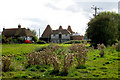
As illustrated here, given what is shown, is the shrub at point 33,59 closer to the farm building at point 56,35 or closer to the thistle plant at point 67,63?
the thistle plant at point 67,63

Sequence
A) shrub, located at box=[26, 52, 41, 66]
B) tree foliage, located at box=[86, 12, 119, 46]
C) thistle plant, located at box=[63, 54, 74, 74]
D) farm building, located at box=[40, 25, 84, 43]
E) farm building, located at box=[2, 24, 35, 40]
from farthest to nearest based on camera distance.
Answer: farm building, located at box=[2, 24, 35, 40] < farm building, located at box=[40, 25, 84, 43] < tree foliage, located at box=[86, 12, 119, 46] < shrub, located at box=[26, 52, 41, 66] < thistle plant, located at box=[63, 54, 74, 74]

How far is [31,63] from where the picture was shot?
881cm

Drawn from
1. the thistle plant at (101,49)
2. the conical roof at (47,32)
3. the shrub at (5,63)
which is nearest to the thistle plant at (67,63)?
the shrub at (5,63)

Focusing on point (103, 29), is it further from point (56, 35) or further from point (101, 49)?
point (56, 35)

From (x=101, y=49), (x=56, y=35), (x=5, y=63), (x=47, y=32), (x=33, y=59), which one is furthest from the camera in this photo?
(x=47, y=32)

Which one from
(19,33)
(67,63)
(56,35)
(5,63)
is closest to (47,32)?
(56,35)

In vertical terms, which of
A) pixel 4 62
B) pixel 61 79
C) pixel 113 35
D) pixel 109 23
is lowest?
pixel 61 79

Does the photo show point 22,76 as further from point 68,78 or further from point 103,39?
point 103,39

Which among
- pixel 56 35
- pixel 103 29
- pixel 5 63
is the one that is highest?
pixel 56 35

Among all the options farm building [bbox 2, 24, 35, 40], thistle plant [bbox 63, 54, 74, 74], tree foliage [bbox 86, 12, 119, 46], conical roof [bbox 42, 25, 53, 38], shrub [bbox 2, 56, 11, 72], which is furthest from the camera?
conical roof [bbox 42, 25, 53, 38]

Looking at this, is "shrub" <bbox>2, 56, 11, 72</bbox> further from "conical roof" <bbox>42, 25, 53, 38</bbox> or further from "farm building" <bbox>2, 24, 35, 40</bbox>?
"farm building" <bbox>2, 24, 35, 40</bbox>

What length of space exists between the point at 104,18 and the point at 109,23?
3.73 feet

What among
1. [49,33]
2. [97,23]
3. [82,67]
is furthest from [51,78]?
[49,33]

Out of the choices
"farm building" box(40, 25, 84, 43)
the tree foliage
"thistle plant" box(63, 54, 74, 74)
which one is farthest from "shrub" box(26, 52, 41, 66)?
"farm building" box(40, 25, 84, 43)
